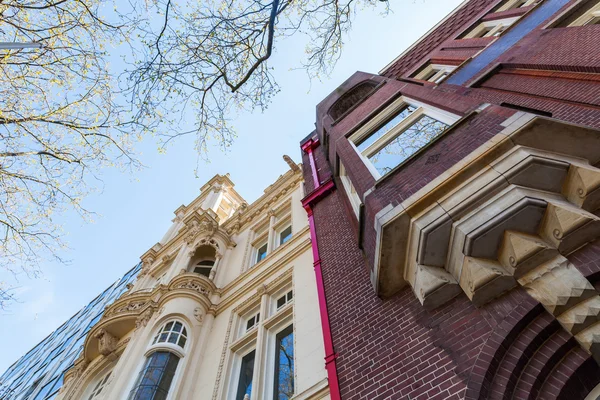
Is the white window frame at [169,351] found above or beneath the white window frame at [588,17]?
above

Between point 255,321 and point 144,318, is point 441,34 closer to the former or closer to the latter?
point 255,321

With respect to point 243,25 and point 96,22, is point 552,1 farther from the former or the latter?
point 96,22

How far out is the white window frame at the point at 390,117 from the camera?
7194 mm

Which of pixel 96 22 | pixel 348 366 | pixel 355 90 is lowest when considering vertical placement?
pixel 348 366

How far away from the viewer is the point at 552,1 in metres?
10.3

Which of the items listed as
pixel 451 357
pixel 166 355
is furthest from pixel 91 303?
pixel 451 357

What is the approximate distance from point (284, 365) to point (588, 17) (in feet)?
35.9

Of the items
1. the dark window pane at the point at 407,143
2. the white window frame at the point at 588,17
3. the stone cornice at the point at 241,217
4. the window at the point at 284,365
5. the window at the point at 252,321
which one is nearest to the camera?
the dark window pane at the point at 407,143

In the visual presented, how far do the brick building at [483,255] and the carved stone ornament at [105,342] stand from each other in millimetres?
9483

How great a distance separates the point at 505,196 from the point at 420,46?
15619mm

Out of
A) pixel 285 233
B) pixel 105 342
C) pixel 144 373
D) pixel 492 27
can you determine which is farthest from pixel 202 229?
pixel 492 27

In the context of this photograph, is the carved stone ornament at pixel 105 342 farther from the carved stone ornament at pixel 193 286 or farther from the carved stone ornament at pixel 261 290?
the carved stone ornament at pixel 261 290

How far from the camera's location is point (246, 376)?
29.1 ft

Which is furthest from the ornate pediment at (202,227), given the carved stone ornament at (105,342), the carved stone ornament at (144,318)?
the carved stone ornament at (105,342)
